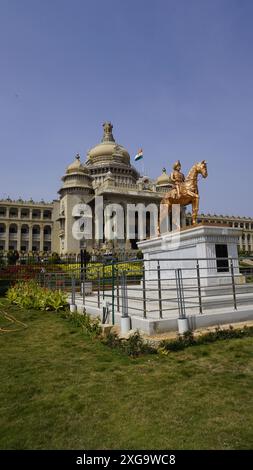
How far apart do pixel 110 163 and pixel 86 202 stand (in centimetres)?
1209

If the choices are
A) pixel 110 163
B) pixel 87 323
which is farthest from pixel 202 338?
pixel 110 163

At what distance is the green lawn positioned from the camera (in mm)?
3574

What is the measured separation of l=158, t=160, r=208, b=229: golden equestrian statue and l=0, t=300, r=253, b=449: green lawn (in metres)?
7.64

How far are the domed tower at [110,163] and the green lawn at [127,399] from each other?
60574 mm

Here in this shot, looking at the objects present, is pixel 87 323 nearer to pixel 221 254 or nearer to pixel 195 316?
pixel 195 316

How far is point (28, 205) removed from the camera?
8375 centimetres

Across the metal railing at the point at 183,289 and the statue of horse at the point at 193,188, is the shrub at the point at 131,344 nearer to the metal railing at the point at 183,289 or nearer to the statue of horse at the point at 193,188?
the metal railing at the point at 183,289

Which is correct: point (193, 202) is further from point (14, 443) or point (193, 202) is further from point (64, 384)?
point (14, 443)

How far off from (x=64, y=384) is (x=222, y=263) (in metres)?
8.25

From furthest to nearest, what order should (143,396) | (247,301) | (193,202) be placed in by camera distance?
1. (193,202)
2. (247,301)
3. (143,396)

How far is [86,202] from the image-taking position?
6344 centimetres
